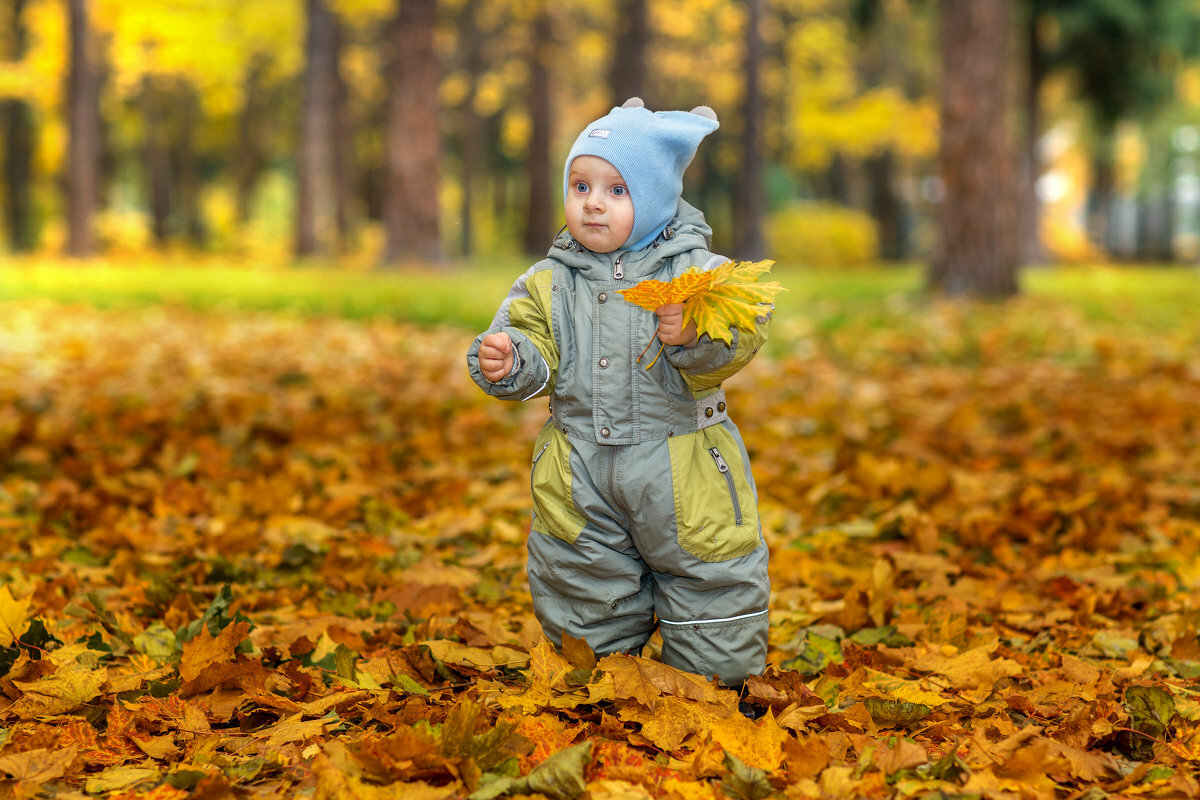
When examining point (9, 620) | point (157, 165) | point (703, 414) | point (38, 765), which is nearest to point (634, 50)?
point (703, 414)

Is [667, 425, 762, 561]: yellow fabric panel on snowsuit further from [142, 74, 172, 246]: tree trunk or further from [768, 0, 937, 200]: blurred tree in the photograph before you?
[142, 74, 172, 246]: tree trunk

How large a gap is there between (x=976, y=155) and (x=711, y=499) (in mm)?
9342

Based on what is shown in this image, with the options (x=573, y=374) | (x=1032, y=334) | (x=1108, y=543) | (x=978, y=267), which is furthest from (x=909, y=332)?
(x=573, y=374)

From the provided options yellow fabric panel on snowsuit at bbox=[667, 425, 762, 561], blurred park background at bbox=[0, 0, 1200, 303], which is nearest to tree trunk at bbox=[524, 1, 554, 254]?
blurred park background at bbox=[0, 0, 1200, 303]

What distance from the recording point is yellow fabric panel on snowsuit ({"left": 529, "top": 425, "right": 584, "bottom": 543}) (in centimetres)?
251

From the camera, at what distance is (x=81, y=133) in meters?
18.1

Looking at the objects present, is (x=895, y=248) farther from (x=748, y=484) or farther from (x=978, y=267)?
(x=748, y=484)

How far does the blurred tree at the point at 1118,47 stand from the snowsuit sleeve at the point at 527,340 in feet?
61.1

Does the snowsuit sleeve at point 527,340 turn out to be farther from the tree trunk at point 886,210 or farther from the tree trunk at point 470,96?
the tree trunk at point 886,210

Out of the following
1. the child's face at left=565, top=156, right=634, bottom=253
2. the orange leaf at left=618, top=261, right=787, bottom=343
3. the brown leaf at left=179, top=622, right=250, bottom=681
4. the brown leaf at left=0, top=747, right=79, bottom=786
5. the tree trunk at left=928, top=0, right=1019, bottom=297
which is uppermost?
the tree trunk at left=928, top=0, right=1019, bottom=297

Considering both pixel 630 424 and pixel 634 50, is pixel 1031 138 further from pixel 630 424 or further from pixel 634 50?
pixel 630 424

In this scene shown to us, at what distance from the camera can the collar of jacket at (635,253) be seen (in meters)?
2.54

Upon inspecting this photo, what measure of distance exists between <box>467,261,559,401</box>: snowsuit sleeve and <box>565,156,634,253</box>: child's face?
0.14 meters

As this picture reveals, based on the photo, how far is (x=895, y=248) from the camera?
89.9 ft
